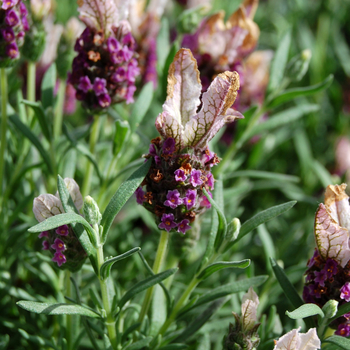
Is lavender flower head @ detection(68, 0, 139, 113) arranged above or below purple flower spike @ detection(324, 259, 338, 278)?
above

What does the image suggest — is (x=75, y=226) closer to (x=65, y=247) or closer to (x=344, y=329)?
(x=65, y=247)

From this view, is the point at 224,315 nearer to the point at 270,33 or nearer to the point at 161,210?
the point at 161,210

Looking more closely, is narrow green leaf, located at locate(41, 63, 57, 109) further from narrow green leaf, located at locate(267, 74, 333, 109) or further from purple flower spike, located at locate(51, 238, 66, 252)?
narrow green leaf, located at locate(267, 74, 333, 109)

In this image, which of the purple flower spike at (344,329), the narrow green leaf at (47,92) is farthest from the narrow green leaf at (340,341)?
the narrow green leaf at (47,92)

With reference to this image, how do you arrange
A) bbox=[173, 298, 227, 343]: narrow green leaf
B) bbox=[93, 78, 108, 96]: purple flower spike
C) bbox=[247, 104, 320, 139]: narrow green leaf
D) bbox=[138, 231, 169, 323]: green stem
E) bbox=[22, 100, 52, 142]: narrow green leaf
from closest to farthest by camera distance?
bbox=[138, 231, 169, 323]: green stem < bbox=[173, 298, 227, 343]: narrow green leaf < bbox=[93, 78, 108, 96]: purple flower spike < bbox=[22, 100, 52, 142]: narrow green leaf < bbox=[247, 104, 320, 139]: narrow green leaf

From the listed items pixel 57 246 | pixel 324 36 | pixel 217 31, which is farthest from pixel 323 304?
pixel 324 36

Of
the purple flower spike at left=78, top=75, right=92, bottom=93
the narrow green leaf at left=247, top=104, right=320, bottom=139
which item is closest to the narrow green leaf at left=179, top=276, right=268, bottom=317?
the purple flower spike at left=78, top=75, right=92, bottom=93

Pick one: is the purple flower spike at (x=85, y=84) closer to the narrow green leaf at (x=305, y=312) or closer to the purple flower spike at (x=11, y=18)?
the purple flower spike at (x=11, y=18)
